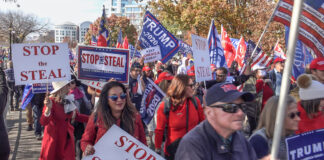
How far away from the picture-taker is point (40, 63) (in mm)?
4914

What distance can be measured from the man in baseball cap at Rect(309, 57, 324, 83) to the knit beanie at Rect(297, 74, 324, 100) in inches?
38.2

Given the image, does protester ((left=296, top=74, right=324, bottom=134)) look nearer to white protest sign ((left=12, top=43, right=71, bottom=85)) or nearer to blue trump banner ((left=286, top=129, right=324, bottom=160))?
blue trump banner ((left=286, top=129, right=324, bottom=160))

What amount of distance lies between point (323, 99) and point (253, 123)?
15.2ft

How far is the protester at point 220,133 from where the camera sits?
2328 millimetres

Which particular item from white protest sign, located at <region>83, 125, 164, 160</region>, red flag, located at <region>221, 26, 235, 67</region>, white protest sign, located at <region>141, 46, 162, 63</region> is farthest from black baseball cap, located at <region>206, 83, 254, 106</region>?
red flag, located at <region>221, 26, 235, 67</region>

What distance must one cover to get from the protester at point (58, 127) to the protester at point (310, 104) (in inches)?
111

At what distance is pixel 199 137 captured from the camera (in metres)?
2.36

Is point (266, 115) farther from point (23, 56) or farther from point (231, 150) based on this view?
point (23, 56)

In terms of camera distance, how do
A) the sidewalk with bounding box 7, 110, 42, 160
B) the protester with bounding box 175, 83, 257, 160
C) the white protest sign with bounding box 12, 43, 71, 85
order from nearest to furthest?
the protester with bounding box 175, 83, 257, 160
the white protest sign with bounding box 12, 43, 71, 85
the sidewalk with bounding box 7, 110, 42, 160

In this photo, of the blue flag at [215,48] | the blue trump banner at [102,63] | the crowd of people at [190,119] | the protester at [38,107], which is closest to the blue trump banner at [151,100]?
the crowd of people at [190,119]

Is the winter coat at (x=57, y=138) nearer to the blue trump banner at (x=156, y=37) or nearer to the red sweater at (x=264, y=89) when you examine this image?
the blue trump banner at (x=156, y=37)

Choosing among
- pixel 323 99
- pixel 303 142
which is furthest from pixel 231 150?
pixel 323 99

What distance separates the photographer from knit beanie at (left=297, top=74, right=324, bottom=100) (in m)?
3.61

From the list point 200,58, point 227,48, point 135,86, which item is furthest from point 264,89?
point 135,86
